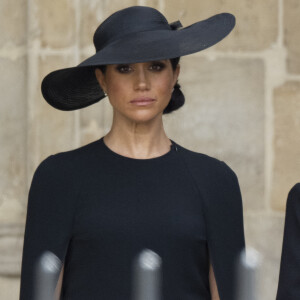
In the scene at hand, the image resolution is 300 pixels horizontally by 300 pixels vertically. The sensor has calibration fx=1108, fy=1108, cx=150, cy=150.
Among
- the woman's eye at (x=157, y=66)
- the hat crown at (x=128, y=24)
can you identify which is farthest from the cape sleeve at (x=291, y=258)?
the hat crown at (x=128, y=24)

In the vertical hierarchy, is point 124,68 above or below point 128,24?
below

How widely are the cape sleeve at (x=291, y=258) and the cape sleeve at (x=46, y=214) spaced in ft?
2.30

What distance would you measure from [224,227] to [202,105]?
183 centimetres

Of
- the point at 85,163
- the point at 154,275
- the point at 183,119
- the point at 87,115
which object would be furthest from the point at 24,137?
the point at 154,275

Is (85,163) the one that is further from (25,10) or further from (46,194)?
(25,10)

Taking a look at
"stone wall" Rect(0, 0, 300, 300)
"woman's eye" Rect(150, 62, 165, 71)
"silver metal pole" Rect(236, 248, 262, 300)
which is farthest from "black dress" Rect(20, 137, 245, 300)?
"stone wall" Rect(0, 0, 300, 300)

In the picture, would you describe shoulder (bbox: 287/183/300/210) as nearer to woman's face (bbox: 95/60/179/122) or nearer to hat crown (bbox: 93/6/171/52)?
woman's face (bbox: 95/60/179/122)

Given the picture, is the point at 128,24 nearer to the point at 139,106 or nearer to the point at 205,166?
the point at 139,106

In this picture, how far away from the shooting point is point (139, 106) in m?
3.62

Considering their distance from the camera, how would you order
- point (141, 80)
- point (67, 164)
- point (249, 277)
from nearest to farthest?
1. point (249, 277)
2. point (141, 80)
3. point (67, 164)

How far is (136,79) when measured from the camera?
11.9 ft

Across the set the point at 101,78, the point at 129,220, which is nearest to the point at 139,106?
the point at 101,78

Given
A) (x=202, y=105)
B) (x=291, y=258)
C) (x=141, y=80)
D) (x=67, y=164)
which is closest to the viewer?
(x=291, y=258)

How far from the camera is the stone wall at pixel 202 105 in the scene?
17.4 ft
